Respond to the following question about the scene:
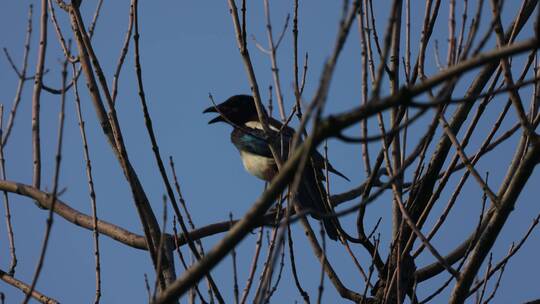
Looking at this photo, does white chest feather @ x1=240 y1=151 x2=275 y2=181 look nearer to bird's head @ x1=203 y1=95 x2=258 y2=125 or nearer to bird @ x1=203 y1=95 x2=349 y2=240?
bird @ x1=203 y1=95 x2=349 y2=240

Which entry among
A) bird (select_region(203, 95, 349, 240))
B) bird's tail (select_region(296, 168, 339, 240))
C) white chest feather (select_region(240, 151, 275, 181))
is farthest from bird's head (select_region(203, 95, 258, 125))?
bird's tail (select_region(296, 168, 339, 240))

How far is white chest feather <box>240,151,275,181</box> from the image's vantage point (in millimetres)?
8750

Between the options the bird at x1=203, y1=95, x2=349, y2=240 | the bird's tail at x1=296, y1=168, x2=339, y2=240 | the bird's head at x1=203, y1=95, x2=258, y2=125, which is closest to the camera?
the bird's tail at x1=296, y1=168, x2=339, y2=240

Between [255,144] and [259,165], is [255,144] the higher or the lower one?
the higher one

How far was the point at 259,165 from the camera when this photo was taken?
8828 mm

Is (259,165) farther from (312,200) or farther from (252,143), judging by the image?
(312,200)

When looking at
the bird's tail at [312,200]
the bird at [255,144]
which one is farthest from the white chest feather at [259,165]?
the bird's tail at [312,200]

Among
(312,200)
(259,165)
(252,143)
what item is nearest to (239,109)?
(252,143)

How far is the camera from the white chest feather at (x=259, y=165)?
28.7 feet

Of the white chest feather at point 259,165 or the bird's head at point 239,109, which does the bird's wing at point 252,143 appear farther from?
the bird's head at point 239,109

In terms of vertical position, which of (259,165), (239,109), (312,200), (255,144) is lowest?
(312,200)

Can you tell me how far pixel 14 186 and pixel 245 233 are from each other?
11.9ft

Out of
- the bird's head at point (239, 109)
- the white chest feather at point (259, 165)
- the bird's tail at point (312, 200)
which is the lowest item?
the bird's tail at point (312, 200)

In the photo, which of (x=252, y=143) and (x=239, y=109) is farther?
(x=239, y=109)
